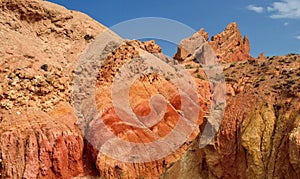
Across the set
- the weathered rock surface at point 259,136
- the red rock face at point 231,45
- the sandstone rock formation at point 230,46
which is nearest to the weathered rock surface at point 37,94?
the weathered rock surface at point 259,136

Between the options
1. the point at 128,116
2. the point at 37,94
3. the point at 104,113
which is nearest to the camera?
the point at 104,113

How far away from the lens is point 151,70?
123ft

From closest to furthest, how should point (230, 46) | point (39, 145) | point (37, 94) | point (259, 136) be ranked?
point (259, 136), point (39, 145), point (37, 94), point (230, 46)

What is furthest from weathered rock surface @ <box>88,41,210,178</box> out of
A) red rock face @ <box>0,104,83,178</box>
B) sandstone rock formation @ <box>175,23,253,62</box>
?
sandstone rock formation @ <box>175,23,253,62</box>

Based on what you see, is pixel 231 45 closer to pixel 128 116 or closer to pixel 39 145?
pixel 128 116

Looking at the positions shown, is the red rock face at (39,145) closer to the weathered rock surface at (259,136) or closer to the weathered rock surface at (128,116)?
the weathered rock surface at (128,116)

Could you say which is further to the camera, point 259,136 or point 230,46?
point 230,46

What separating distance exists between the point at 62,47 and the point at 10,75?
9478mm

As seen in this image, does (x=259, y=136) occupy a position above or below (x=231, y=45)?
below

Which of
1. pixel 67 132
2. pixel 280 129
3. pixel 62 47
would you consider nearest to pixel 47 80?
pixel 67 132

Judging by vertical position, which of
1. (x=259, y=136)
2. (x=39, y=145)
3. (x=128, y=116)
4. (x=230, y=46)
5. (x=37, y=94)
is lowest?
(x=259, y=136)

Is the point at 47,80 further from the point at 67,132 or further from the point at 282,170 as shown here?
the point at 282,170

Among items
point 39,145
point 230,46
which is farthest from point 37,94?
point 230,46

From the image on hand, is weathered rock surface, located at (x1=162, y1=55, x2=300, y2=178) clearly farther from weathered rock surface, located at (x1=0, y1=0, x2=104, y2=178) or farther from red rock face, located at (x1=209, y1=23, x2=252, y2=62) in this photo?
red rock face, located at (x1=209, y1=23, x2=252, y2=62)
